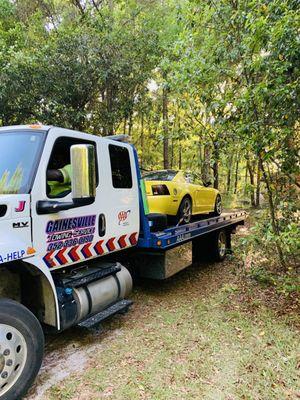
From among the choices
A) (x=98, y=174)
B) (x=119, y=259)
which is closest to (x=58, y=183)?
(x=98, y=174)

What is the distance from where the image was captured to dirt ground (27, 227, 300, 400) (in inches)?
119

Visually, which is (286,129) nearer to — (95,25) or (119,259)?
(119,259)

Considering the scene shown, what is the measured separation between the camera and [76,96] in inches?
A: 392

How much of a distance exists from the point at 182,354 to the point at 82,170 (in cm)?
238

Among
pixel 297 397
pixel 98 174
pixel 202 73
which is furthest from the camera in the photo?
pixel 202 73

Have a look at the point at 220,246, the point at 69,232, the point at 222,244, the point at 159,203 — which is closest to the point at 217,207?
the point at 222,244

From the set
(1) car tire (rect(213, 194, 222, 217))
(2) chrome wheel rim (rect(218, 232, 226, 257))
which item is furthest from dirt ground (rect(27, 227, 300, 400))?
(1) car tire (rect(213, 194, 222, 217))

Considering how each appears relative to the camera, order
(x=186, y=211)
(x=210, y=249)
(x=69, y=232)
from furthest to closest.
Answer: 1. (x=210, y=249)
2. (x=186, y=211)
3. (x=69, y=232)

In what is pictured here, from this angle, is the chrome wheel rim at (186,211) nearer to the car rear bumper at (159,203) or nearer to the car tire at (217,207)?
the car rear bumper at (159,203)

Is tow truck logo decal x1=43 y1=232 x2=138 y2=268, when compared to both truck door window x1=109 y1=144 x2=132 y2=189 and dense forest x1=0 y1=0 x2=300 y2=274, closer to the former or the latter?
truck door window x1=109 y1=144 x2=132 y2=189

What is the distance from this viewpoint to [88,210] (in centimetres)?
369

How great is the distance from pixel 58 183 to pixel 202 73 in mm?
3488

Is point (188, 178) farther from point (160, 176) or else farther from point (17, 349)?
point (17, 349)

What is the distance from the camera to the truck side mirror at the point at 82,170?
2.63 metres
